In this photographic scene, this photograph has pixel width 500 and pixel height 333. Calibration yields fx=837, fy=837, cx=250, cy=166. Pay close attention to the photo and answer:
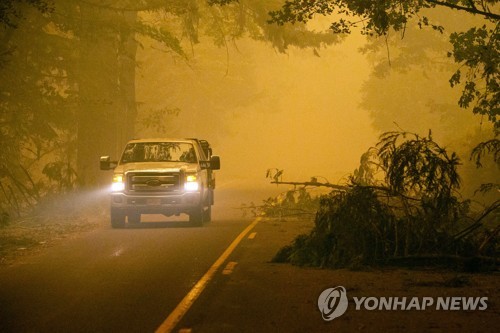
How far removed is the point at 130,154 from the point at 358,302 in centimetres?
1172

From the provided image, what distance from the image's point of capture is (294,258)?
1321 cm

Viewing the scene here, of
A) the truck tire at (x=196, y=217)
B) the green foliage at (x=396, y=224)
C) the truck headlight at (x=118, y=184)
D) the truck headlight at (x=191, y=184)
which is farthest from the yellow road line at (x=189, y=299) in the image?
the truck headlight at (x=118, y=184)

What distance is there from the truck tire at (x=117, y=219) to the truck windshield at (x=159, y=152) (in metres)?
1.41

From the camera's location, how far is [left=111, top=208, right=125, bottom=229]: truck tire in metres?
19.6

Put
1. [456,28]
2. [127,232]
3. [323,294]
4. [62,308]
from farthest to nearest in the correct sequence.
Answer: [456,28] < [127,232] < [323,294] < [62,308]

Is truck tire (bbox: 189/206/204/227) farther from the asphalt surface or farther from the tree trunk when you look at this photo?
the tree trunk

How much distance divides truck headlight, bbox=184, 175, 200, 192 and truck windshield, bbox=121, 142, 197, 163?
2.36ft

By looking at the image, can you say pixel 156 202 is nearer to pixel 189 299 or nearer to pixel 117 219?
pixel 117 219

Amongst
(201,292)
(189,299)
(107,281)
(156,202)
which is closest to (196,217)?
(156,202)

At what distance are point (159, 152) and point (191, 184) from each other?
1.45 metres

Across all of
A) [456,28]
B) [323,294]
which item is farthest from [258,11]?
[456,28]

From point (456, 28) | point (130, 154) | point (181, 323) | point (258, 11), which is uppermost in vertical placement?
point (456, 28)

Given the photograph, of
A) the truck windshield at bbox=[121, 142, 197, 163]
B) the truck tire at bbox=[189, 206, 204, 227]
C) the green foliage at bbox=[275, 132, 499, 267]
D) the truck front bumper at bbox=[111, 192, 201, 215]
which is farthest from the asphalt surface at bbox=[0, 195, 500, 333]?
the truck windshield at bbox=[121, 142, 197, 163]

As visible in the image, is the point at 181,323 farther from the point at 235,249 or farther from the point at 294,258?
the point at 235,249
